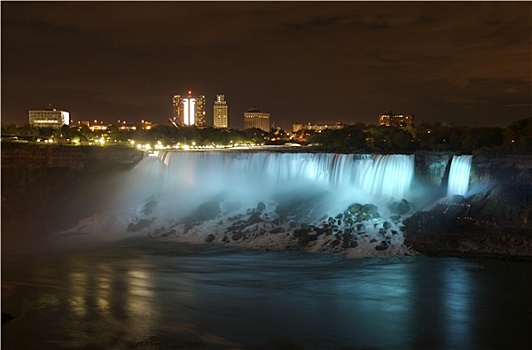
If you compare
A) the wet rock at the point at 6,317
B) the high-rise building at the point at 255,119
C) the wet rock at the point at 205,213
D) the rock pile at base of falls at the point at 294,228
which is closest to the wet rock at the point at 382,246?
the rock pile at base of falls at the point at 294,228

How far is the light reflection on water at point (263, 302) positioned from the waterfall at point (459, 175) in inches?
256

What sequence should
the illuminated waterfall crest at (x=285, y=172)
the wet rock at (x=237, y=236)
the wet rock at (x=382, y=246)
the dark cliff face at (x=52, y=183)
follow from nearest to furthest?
the wet rock at (x=382, y=246)
the wet rock at (x=237, y=236)
the illuminated waterfall crest at (x=285, y=172)
the dark cliff face at (x=52, y=183)

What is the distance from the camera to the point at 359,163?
3369cm

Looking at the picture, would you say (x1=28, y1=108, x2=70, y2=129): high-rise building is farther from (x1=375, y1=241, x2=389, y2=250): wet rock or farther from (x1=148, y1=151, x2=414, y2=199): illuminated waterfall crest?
(x1=375, y1=241, x2=389, y2=250): wet rock

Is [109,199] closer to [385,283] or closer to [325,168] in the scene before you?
[325,168]

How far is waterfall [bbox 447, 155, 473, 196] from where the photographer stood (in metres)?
29.1

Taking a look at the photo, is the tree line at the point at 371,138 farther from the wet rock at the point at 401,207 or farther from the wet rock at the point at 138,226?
the wet rock at the point at 138,226

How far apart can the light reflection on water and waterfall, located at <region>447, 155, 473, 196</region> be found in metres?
6.49

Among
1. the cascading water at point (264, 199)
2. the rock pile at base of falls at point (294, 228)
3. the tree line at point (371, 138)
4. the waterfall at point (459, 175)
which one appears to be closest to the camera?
the rock pile at base of falls at point (294, 228)

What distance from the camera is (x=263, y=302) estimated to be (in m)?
18.7

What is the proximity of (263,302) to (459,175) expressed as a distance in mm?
14794

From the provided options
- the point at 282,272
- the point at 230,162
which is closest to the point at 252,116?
the point at 230,162

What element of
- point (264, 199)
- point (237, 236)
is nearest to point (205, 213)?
point (264, 199)

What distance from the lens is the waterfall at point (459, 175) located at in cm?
2911
